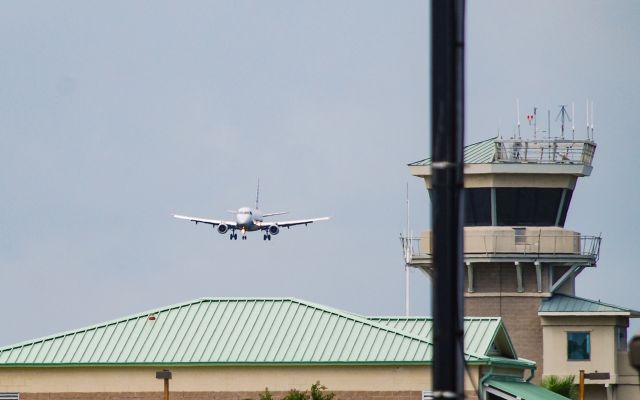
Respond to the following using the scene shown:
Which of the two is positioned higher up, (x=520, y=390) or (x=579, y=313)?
(x=579, y=313)

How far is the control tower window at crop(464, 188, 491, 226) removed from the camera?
286 feet

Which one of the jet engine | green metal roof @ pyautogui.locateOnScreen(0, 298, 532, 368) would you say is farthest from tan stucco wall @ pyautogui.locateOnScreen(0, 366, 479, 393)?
the jet engine

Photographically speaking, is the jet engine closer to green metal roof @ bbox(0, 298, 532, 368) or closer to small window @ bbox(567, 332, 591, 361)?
small window @ bbox(567, 332, 591, 361)

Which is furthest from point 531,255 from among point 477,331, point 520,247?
point 477,331

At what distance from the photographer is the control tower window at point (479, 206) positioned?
87.2 meters

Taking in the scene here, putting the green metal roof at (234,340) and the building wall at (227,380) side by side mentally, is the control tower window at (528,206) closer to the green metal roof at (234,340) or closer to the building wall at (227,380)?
the green metal roof at (234,340)

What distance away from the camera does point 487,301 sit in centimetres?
8700

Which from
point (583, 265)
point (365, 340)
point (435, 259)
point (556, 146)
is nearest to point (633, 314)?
point (583, 265)

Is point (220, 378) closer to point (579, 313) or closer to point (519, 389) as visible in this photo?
point (519, 389)

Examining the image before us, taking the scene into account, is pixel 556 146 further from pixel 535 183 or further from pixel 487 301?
pixel 487 301

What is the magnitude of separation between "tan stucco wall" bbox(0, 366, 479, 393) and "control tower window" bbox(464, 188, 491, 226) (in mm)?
33480

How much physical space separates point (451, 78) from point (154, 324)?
43.3m

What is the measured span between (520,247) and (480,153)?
5450mm

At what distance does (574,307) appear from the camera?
88.6m
